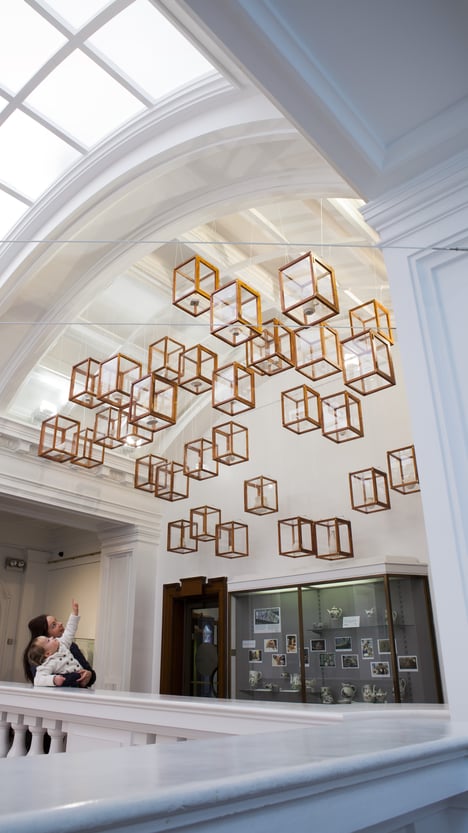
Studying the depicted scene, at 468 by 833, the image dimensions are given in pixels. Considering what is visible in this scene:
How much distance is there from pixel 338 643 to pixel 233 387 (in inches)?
147

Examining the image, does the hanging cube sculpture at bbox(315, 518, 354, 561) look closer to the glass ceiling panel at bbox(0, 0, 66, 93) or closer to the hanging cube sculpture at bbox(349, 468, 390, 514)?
the hanging cube sculpture at bbox(349, 468, 390, 514)

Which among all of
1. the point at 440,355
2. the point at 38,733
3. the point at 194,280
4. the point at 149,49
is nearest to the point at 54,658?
the point at 38,733

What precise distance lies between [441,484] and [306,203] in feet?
19.8

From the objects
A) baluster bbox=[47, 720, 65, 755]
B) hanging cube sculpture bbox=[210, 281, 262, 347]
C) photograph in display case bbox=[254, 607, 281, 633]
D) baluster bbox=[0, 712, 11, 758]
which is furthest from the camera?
photograph in display case bbox=[254, 607, 281, 633]

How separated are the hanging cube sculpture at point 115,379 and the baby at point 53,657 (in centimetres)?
219

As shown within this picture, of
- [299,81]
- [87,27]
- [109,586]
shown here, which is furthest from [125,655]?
[299,81]

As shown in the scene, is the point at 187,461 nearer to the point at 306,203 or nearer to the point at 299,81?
the point at 306,203

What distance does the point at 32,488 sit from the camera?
29.8ft

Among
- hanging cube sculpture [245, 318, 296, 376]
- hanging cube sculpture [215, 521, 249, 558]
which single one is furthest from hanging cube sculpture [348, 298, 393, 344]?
hanging cube sculpture [215, 521, 249, 558]

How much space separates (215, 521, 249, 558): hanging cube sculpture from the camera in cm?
855

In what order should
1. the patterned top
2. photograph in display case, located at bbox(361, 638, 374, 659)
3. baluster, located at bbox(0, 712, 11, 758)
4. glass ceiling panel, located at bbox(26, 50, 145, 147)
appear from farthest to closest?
1. photograph in display case, located at bbox(361, 638, 374, 659)
2. glass ceiling panel, located at bbox(26, 50, 145, 147)
3. the patterned top
4. baluster, located at bbox(0, 712, 11, 758)

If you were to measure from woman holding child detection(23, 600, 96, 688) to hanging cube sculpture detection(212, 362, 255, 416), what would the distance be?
7.75 feet

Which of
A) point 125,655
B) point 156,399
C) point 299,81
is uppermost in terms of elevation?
point 156,399

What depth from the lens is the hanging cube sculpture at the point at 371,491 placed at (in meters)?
7.14
